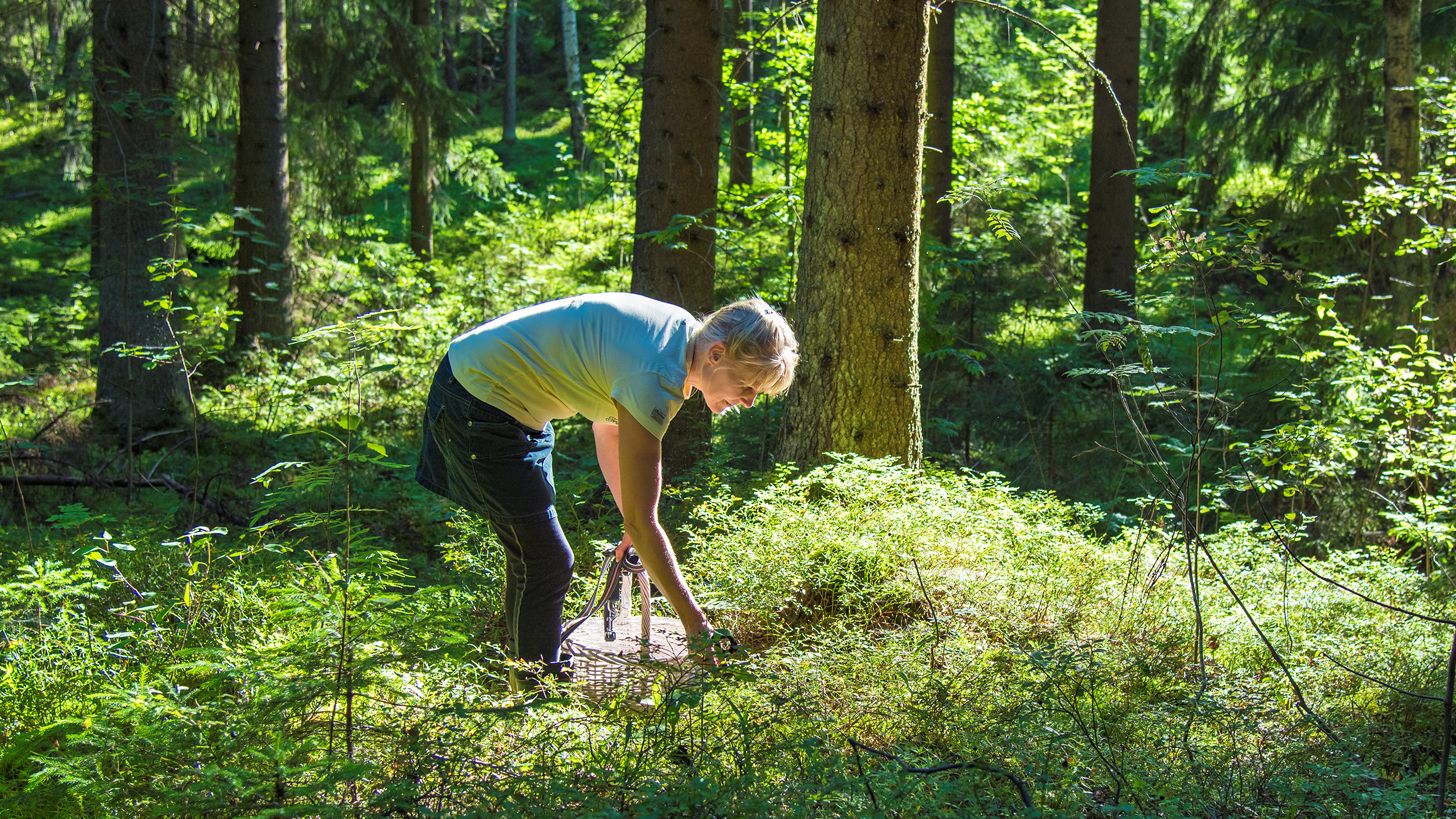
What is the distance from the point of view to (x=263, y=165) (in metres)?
9.54

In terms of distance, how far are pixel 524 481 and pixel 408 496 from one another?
13.5 feet

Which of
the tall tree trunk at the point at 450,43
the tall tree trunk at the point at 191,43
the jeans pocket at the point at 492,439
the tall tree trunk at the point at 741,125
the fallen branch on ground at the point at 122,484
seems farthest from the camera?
the tall tree trunk at the point at 450,43

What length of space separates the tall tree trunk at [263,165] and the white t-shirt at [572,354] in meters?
7.31

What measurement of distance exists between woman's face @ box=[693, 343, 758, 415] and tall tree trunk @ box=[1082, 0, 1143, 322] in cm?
850

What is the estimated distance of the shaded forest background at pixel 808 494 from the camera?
96.3 inches

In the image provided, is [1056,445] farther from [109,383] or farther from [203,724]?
[109,383]

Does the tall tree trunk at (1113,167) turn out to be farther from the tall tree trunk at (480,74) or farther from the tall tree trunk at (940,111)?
the tall tree trunk at (480,74)

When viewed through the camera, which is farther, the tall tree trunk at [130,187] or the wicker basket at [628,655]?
the tall tree trunk at [130,187]

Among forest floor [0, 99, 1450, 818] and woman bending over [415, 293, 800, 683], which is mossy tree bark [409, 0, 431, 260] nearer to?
forest floor [0, 99, 1450, 818]

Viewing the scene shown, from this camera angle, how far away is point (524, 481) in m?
2.91

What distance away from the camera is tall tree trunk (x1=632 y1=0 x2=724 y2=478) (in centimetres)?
668

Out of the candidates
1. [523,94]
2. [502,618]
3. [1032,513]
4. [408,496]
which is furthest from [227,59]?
[523,94]

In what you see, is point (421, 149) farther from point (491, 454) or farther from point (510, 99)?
point (510, 99)

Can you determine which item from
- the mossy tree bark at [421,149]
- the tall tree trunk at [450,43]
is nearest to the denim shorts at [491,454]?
the mossy tree bark at [421,149]
